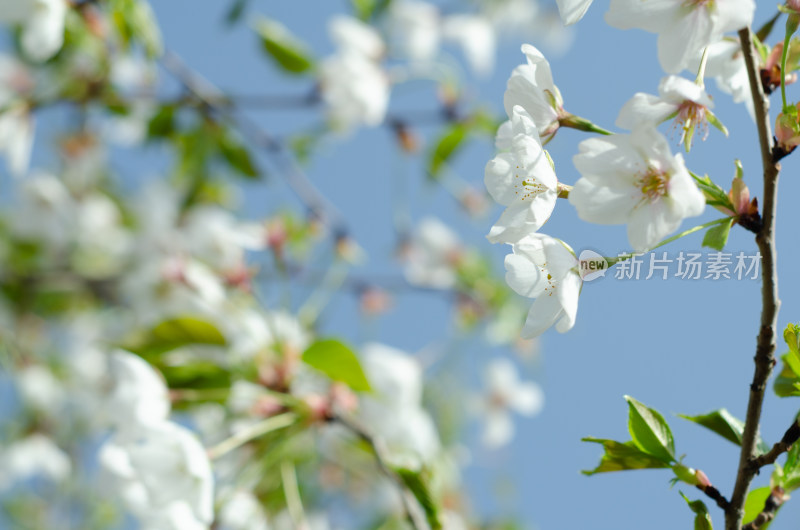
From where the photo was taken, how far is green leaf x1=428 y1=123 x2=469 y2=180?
1.63 meters

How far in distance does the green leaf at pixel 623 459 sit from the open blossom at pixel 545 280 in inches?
4.0

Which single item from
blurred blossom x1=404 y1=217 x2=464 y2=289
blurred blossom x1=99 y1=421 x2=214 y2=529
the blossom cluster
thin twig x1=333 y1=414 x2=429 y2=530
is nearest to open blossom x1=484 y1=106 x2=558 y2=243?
the blossom cluster

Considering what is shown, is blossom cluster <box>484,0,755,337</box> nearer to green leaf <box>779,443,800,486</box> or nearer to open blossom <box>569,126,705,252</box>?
open blossom <box>569,126,705,252</box>

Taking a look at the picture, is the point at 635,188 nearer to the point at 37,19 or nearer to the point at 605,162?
the point at 605,162

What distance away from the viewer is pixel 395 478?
2.45ft

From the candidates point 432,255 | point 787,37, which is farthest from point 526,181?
point 432,255

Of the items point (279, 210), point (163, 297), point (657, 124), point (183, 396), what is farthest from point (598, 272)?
point (279, 210)

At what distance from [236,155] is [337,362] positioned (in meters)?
0.85

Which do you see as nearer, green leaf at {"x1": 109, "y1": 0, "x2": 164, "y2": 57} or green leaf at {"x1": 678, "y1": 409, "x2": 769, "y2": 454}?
green leaf at {"x1": 678, "y1": 409, "x2": 769, "y2": 454}

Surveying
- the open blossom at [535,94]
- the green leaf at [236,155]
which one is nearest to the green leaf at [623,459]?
the open blossom at [535,94]

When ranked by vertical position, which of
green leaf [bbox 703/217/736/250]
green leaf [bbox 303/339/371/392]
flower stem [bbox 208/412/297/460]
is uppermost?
green leaf [bbox 703/217/736/250]

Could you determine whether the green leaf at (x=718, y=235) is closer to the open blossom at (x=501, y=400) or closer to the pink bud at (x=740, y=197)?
the pink bud at (x=740, y=197)

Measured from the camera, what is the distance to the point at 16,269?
2.40 metres

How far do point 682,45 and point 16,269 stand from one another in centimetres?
243
